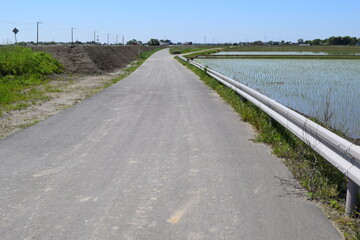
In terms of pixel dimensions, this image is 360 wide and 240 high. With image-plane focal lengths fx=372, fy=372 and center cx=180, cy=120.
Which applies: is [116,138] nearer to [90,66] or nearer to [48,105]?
[48,105]

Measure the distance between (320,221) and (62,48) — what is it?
110 ft

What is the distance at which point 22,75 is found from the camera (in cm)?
2061

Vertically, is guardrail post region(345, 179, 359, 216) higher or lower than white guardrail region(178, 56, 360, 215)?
lower

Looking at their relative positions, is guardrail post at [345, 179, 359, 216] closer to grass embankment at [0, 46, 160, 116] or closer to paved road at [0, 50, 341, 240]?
paved road at [0, 50, 341, 240]

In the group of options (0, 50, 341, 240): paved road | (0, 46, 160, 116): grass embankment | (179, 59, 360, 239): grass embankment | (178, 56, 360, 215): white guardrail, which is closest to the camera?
(0, 50, 341, 240): paved road

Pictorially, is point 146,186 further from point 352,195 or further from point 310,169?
point 352,195

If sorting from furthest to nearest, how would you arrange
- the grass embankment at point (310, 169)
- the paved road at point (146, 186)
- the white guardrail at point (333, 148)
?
the grass embankment at point (310, 169)
the white guardrail at point (333, 148)
the paved road at point (146, 186)

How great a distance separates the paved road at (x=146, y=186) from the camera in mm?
3764

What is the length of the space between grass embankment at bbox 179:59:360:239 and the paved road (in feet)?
0.63

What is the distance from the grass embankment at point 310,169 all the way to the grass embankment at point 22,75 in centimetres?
796

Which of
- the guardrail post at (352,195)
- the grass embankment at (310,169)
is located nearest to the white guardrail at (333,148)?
the guardrail post at (352,195)

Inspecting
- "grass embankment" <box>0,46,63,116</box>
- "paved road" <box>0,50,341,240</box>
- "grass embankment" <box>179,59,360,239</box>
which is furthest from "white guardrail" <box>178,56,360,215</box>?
"grass embankment" <box>0,46,63,116</box>

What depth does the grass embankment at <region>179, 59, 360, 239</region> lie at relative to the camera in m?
4.01

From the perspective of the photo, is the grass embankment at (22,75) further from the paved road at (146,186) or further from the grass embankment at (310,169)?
the grass embankment at (310,169)
